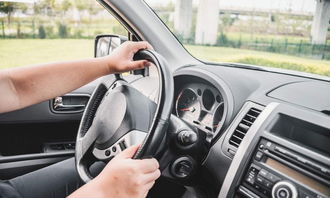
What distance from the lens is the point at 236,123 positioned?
4.82 feet

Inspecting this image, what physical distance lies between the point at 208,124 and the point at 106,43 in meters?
0.86

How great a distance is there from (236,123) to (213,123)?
227mm

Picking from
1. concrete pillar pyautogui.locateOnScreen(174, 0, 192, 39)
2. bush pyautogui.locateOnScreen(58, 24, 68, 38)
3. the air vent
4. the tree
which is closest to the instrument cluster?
the air vent

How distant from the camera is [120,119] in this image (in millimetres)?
1350

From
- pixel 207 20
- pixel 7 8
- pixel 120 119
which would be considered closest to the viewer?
pixel 120 119

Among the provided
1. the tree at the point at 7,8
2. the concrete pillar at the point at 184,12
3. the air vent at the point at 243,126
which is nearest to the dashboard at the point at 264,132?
the air vent at the point at 243,126

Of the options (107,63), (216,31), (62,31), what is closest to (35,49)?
(62,31)

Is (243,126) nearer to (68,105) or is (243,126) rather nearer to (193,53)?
(193,53)

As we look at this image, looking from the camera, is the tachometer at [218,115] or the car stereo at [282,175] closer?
the car stereo at [282,175]

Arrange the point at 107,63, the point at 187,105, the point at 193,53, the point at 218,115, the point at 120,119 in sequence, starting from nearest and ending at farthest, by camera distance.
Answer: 1. the point at 120,119
2. the point at 107,63
3. the point at 218,115
4. the point at 187,105
5. the point at 193,53

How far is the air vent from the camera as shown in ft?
4.64

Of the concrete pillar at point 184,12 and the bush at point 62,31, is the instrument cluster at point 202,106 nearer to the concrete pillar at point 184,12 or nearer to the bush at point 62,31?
the concrete pillar at point 184,12

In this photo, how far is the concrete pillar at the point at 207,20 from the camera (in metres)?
2.81

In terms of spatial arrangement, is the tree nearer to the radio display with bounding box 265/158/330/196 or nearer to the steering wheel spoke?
the steering wheel spoke
